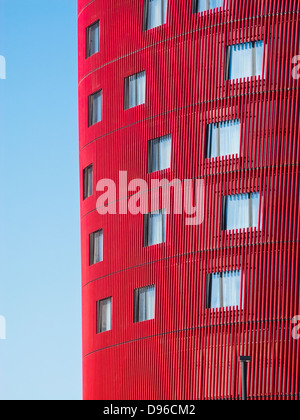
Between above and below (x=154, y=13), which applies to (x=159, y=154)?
below

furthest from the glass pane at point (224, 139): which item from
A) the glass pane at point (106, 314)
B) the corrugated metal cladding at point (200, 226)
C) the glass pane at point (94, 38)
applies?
the glass pane at point (94, 38)

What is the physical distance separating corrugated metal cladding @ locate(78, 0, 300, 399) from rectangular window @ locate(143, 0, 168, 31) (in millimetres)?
276

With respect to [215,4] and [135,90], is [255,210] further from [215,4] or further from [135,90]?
[215,4]

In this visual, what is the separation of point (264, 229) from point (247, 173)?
8.55ft

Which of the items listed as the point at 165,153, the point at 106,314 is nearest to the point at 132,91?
the point at 165,153

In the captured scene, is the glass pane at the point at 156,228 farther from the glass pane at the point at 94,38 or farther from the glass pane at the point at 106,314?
the glass pane at the point at 94,38

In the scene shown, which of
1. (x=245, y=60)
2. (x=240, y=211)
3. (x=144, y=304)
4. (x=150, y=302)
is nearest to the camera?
(x=240, y=211)

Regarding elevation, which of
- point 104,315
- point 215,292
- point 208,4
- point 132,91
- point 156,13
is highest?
point 156,13

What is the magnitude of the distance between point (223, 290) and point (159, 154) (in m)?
7.48

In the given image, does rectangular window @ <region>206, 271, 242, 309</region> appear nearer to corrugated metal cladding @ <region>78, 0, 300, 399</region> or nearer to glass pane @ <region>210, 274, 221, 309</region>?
glass pane @ <region>210, 274, 221, 309</region>

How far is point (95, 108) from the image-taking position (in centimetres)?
5628

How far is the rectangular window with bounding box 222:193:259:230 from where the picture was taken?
4803 centimetres

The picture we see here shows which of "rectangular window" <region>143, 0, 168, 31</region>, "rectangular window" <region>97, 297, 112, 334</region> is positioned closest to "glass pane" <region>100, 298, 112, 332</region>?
"rectangular window" <region>97, 297, 112, 334</region>
